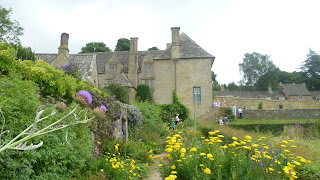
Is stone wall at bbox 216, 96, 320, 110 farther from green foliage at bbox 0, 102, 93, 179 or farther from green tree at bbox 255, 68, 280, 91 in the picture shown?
green foliage at bbox 0, 102, 93, 179

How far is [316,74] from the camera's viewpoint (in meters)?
62.6

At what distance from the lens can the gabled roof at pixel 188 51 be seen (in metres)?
24.6

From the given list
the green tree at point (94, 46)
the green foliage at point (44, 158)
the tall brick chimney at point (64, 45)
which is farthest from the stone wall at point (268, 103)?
the green foliage at point (44, 158)

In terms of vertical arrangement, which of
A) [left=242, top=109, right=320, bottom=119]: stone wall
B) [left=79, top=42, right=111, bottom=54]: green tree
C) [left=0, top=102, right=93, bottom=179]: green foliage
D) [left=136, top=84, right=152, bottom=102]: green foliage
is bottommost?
[left=242, top=109, right=320, bottom=119]: stone wall

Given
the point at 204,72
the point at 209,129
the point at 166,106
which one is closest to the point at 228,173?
the point at 209,129

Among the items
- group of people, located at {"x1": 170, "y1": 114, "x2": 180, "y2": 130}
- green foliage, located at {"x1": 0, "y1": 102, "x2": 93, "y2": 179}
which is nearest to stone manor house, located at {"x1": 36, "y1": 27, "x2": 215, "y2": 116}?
group of people, located at {"x1": 170, "y1": 114, "x2": 180, "y2": 130}

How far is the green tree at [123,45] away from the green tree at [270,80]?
120 feet

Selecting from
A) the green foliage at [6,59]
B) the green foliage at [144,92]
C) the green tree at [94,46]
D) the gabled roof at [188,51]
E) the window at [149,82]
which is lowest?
the green foliage at [144,92]

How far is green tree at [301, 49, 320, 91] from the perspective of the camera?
198 feet

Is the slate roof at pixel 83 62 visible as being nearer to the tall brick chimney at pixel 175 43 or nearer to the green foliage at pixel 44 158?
the tall brick chimney at pixel 175 43

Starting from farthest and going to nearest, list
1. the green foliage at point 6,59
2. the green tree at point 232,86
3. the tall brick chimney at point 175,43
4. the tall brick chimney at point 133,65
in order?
the green tree at point 232,86 → the tall brick chimney at point 133,65 → the tall brick chimney at point 175,43 → the green foliage at point 6,59

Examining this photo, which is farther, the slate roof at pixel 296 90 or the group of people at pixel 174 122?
the slate roof at pixel 296 90

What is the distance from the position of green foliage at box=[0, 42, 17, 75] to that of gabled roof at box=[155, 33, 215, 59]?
20347 mm

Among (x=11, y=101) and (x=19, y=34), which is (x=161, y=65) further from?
(x=11, y=101)
